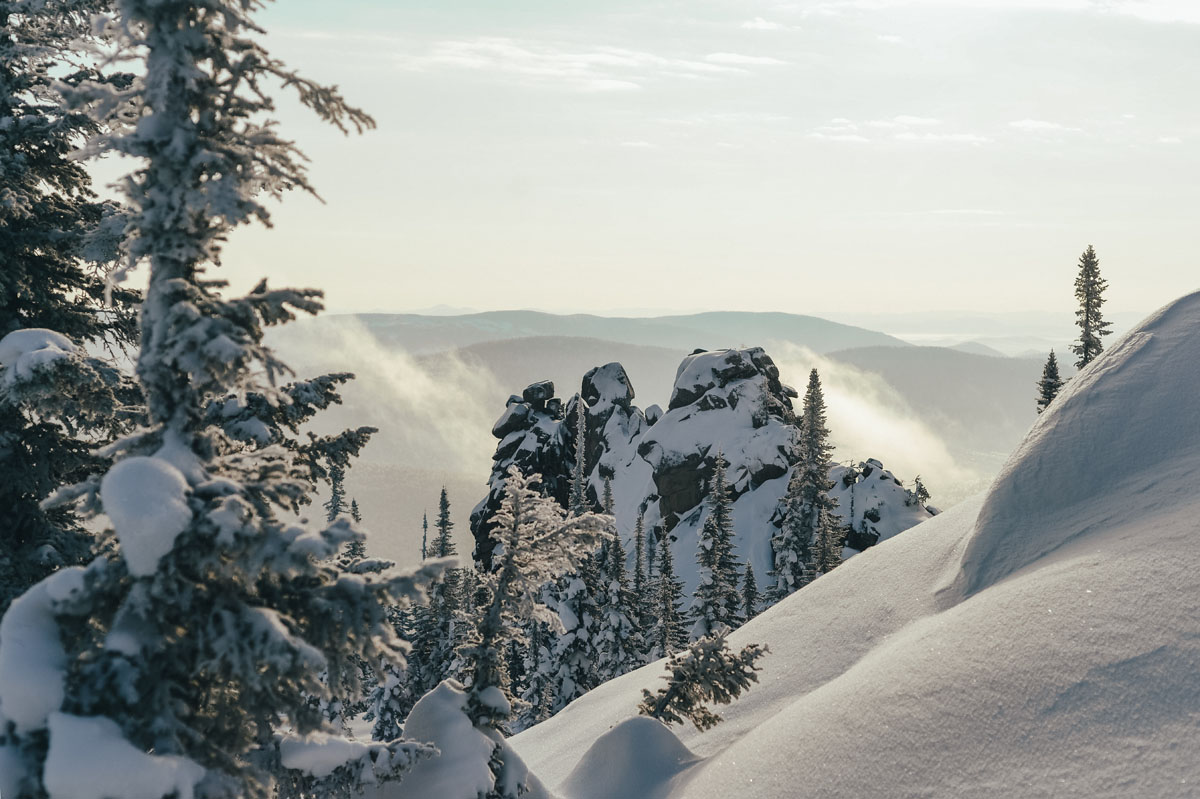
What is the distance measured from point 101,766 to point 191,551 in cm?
149

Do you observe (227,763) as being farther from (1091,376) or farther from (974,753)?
(1091,376)

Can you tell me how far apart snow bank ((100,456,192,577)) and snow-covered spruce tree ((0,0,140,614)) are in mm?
5611

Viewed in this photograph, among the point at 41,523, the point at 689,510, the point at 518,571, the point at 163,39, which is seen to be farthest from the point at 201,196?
the point at 689,510

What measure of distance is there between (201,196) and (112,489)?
2362 millimetres

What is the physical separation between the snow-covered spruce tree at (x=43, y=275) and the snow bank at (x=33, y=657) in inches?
206

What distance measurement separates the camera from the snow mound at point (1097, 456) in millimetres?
13148

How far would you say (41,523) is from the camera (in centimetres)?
1252

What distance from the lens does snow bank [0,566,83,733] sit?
558 centimetres

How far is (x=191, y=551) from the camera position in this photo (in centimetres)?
600

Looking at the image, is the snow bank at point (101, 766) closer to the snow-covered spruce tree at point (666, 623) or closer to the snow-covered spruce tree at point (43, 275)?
the snow-covered spruce tree at point (43, 275)

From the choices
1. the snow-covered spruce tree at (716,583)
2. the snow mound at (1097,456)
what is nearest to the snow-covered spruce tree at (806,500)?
the snow-covered spruce tree at (716,583)

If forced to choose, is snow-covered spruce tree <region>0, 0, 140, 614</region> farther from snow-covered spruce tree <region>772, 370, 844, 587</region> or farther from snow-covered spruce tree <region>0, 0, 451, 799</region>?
snow-covered spruce tree <region>772, 370, 844, 587</region>

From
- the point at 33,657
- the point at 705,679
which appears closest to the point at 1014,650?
the point at 705,679

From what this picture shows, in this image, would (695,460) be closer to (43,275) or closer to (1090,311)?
(1090,311)
